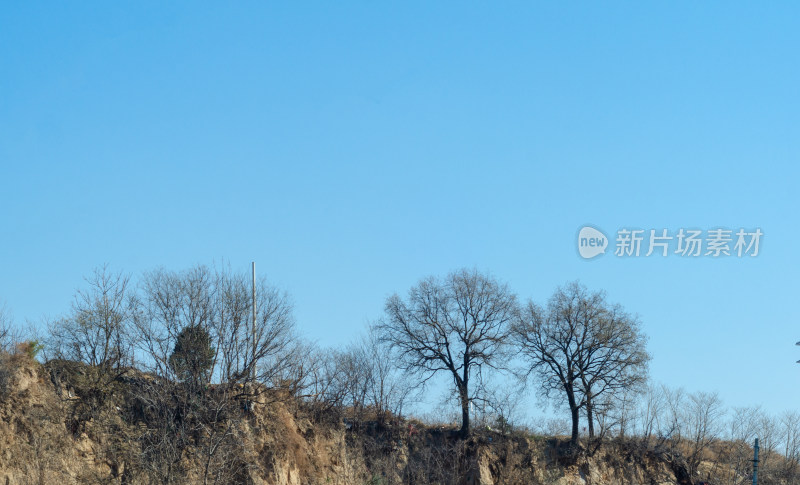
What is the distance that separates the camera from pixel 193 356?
37688mm

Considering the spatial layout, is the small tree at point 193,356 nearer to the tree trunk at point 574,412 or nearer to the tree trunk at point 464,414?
the tree trunk at point 464,414

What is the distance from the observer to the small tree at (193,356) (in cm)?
3744

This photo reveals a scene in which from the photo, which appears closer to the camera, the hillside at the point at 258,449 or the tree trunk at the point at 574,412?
the hillside at the point at 258,449

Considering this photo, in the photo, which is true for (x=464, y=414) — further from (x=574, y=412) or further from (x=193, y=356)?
(x=193, y=356)

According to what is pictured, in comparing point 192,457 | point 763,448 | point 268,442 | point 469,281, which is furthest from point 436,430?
point 763,448

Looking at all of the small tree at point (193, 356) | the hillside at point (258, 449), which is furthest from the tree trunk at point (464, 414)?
the small tree at point (193, 356)

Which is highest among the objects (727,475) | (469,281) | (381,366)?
(469,281)

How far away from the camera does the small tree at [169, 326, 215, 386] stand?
37438 mm

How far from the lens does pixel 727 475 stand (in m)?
52.6

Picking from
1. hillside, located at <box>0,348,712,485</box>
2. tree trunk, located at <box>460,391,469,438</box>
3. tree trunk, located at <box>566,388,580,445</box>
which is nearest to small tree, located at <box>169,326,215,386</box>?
hillside, located at <box>0,348,712,485</box>

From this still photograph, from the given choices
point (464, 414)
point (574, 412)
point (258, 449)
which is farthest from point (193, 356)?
point (574, 412)

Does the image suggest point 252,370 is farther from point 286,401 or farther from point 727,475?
point 727,475

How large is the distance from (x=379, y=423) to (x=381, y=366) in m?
4.23

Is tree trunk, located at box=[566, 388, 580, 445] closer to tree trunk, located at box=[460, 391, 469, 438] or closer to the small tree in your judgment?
tree trunk, located at box=[460, 391, 469, 438]
